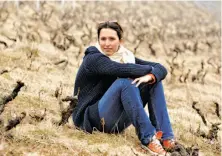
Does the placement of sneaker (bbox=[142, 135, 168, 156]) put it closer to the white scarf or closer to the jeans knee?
the jeans knee

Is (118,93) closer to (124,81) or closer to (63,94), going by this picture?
(124,81)

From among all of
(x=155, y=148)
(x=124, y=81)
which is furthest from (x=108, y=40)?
(x=155, y=148)

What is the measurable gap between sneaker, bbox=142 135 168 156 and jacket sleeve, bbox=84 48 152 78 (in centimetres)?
66

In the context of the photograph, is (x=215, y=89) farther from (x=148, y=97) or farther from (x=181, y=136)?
(x=148, y=97)

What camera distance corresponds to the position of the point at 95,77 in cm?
519

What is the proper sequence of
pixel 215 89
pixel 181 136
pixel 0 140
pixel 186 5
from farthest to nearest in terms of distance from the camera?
pixel 186 5
pixel 215 89
pixel 181 136
pixel 0 140

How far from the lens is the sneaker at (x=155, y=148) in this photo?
481 centimetres

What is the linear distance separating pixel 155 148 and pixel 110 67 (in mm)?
900

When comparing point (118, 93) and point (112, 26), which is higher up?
point (112, 26)

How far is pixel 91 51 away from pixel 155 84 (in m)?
0.73

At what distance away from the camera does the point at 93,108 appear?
16.6 feet

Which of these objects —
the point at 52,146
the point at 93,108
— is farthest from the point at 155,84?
the point at 52,146

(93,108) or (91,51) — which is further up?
(91,51)

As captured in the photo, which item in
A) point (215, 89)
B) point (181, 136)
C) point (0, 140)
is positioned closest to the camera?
point (0, 140)
